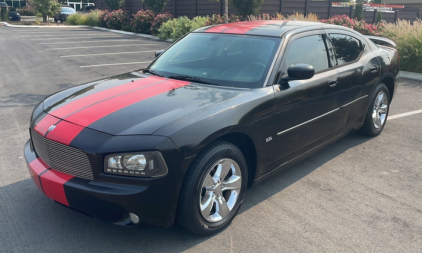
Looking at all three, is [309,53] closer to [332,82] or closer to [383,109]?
[332,82]

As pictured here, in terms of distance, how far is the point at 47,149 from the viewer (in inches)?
127

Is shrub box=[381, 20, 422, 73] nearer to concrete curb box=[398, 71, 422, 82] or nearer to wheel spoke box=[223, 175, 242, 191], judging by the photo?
concrete curb box=[398, 71, 422, 82]

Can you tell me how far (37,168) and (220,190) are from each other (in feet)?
4.89

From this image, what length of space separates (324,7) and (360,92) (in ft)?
64.2

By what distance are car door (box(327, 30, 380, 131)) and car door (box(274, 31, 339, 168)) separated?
7.0 inches

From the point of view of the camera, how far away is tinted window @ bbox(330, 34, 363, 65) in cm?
495

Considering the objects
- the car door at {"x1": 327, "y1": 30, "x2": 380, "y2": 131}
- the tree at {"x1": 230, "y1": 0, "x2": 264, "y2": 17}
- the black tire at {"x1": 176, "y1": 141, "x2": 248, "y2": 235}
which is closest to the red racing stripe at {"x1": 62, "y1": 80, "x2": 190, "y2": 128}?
the black tire at {"x1": 176, "y1": 141, "x2": 248, "y2": 235}

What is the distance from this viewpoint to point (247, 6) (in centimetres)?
1906

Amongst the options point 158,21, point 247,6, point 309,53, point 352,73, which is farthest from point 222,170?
point 158,21

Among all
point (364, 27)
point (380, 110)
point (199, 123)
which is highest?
point (364, 27)

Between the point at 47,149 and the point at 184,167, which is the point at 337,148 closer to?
the point at 184,167

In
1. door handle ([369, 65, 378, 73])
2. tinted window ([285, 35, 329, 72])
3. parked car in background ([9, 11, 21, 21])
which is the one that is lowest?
door handle ([369, 65, 378, 73])

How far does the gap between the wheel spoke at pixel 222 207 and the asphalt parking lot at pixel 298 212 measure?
0.16 metres

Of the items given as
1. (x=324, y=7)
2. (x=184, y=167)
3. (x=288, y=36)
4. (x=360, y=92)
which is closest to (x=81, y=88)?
(x=184, y=167)
